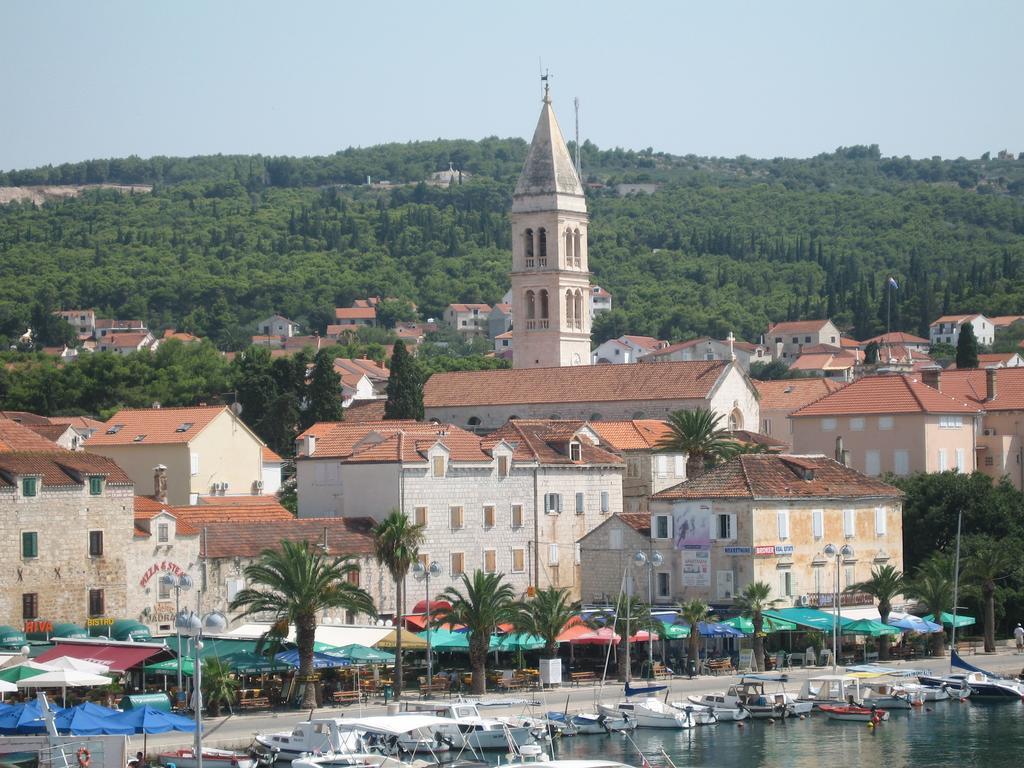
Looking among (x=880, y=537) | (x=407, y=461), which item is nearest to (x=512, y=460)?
(x=407, y=461)

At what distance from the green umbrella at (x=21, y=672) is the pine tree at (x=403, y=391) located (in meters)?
48.9

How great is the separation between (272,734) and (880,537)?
104 feet

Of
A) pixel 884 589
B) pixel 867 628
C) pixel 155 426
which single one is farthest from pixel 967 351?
pixel 867 628

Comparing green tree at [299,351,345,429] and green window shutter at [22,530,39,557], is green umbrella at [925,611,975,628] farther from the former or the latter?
green tree at [299,351,345,429]

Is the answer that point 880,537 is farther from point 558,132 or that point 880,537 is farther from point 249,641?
point 558,132

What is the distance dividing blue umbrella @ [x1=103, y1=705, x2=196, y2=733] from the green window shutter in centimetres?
1169

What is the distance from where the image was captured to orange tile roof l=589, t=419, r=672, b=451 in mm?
82312

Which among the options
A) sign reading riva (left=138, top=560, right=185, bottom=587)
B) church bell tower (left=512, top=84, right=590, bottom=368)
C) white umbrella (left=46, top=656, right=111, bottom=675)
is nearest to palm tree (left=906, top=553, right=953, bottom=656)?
sign reading riva (left=138, top=560, right=185, bottom=587)

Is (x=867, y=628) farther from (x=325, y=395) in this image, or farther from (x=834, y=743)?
(x=325, y=395)

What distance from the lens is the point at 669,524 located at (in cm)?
6944

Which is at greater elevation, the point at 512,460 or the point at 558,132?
the point at 558,132

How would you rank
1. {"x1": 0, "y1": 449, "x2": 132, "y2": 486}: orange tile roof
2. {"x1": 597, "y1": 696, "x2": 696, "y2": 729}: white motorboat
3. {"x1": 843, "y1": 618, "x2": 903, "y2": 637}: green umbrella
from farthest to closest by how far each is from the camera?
{"x1": 843, "y1": 618, "x2": 903, "y2": 637}: green umbrella < {"x1": 0, "y1": 449, "x2": 132, "y2": 486}: orange tile roof < {"x1": 597, "y1": 696, "x2": 696, "y2": 729}: white motorboat

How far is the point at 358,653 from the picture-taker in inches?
2238

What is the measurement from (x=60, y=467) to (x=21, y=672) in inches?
457
